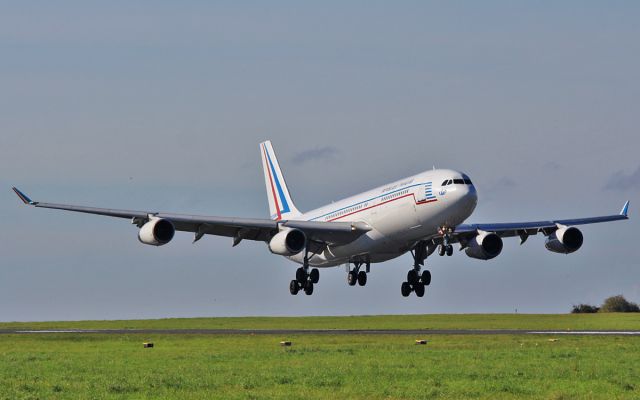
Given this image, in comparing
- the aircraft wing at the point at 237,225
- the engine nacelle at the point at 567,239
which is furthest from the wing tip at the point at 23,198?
the engine nacelle at the point at 567,239

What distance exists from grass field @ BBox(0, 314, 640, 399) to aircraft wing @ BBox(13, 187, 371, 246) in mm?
9834

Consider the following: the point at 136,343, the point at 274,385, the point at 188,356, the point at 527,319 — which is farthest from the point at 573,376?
the point at 527,319

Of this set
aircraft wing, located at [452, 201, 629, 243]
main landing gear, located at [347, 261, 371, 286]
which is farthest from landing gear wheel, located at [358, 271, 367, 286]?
aircraft wing, located at [452, 201, 629, 243]

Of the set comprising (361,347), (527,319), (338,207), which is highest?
(338,207)

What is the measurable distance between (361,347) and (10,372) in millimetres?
16674

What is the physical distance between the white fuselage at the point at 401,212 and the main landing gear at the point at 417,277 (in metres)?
2.64

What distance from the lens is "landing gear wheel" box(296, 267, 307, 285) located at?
70812mm

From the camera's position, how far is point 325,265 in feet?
238

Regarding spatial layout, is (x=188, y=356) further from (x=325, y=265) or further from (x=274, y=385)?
(x=325, y=265)

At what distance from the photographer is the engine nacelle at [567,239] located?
68.9 meters

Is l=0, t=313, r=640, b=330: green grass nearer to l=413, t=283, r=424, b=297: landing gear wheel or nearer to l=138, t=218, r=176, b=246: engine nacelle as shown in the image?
l=413, t=283, r=424, b=297: landing gear wheel

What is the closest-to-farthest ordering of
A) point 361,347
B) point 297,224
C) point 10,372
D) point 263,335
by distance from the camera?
1. point 10,372
2. point 361,347
3. point 263,335
4. point 297,224

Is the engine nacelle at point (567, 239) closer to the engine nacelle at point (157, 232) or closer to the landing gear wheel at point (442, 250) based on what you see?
the landing gear wheel at point (442, 250)

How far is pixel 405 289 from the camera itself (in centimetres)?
7250
